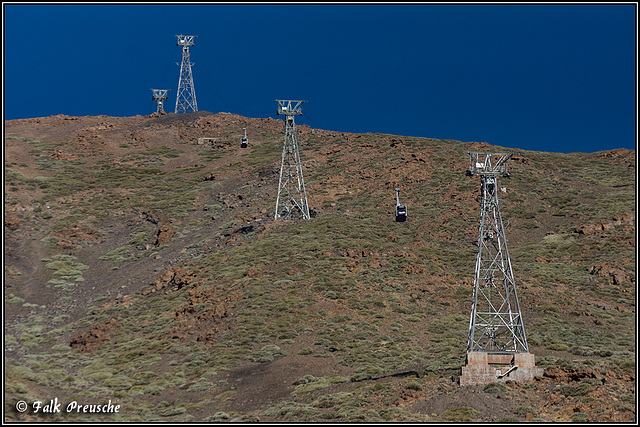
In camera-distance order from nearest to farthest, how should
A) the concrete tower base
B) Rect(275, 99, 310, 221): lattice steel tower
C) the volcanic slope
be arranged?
the concrete tower base
the volcanic slope
Rect(275, 99, 310, 221): lattice steel tower

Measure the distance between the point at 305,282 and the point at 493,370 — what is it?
71.3ft

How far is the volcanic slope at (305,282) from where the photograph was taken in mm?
33625

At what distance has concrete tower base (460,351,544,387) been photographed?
32.0 meters

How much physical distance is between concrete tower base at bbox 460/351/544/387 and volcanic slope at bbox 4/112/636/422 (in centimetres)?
50

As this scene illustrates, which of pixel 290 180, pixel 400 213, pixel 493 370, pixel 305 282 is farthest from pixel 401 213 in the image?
pixel 493 370

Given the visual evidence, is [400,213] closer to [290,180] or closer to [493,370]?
[290,180]

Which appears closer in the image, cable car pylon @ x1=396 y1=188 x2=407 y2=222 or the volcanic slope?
the volcanic slope

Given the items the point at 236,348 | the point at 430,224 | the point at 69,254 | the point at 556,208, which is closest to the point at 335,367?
the point at 236,348

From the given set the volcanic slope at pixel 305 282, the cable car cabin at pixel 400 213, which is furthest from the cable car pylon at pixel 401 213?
the volcanic slope at pixel 305 282

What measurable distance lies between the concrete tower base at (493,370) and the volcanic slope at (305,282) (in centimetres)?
50

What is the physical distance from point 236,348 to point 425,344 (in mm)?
11260

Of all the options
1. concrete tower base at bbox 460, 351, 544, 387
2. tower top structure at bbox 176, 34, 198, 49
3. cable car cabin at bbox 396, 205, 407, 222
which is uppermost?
tower top structure at bbox 176, 34, 198, 49

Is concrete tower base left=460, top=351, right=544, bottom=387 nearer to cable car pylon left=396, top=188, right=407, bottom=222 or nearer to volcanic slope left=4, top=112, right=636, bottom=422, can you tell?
volcanic slope left=4, top=112, right=636, bottom=422

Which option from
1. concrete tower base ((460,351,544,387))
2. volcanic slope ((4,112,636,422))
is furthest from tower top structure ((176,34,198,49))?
concrete tower base ((460,351,544,387))
